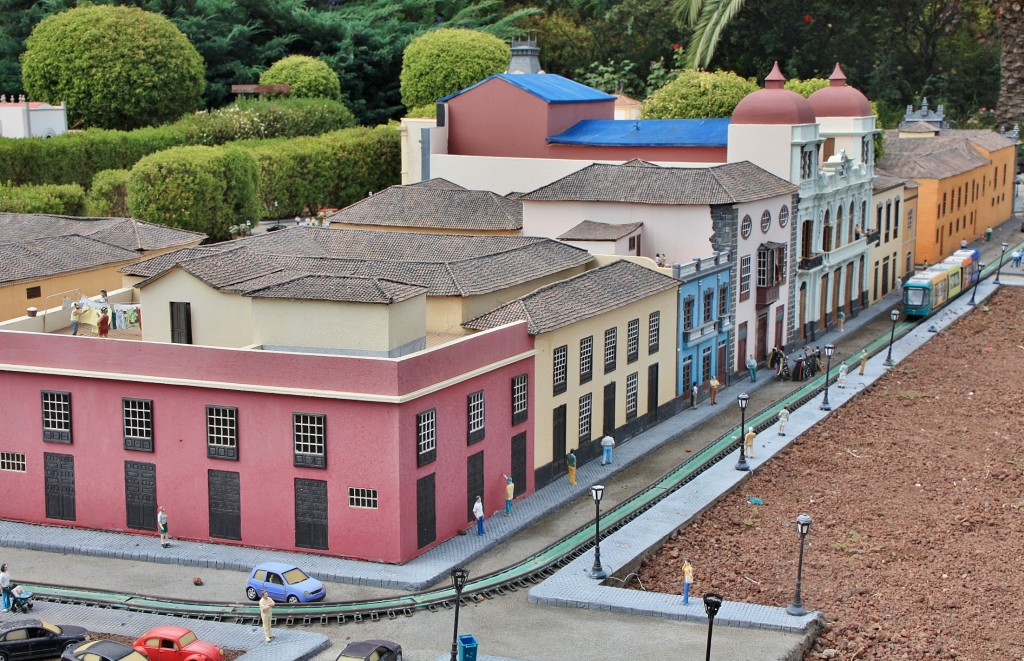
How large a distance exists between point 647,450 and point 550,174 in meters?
22.9

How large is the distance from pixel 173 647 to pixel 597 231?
31.7 m

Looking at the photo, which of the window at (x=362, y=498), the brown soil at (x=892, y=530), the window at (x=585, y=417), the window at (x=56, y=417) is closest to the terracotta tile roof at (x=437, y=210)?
A: the window at (x=585, y=417)

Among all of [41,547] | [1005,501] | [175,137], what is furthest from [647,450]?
[175,137]

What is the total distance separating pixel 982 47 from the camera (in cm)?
12669

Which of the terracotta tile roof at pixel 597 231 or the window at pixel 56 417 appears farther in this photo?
the terracotta tile roof at pixel 597 231

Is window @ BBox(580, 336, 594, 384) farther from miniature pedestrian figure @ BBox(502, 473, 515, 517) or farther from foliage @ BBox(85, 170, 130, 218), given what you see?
foliage @ BBox(85, 170, 130, 218)

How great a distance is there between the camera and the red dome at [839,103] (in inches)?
3046

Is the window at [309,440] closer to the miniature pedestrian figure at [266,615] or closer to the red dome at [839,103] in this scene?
the miniature pedestrian figure at [266,615]

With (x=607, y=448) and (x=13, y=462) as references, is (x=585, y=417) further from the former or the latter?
(x=13, y=462)

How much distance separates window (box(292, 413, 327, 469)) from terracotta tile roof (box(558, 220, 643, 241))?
21.9m

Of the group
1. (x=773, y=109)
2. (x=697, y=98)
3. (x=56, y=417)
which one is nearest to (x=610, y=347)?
(x=56, y=417)

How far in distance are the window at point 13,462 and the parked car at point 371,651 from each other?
1483cm

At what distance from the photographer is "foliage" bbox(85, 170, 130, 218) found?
71562mm

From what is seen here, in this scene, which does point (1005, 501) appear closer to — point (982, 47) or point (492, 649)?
point (492, 649)
